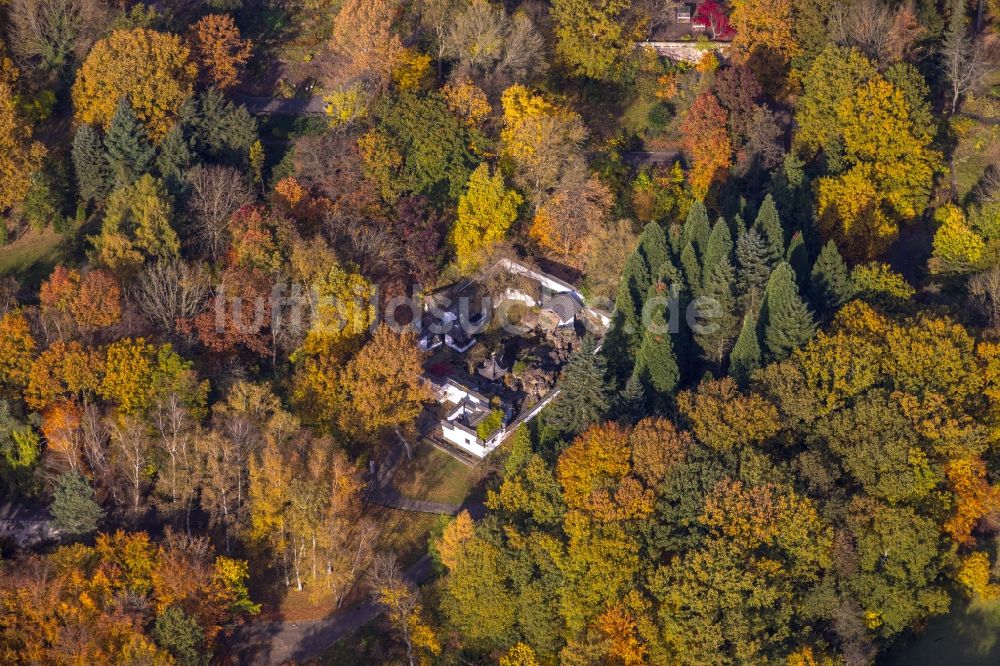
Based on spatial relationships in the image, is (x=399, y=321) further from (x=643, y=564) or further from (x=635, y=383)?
(x=643, y=564)

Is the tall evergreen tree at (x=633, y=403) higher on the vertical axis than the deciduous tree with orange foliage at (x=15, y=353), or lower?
A: higher

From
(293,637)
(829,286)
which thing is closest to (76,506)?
(293,637)

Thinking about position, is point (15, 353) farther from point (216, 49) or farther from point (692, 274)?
point (692, 274)

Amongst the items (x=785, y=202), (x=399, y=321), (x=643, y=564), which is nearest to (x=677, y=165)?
(x=785, y=202)

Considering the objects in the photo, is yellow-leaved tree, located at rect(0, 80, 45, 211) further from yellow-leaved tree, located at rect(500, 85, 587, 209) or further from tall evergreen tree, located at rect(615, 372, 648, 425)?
tall evergreen tree, located at rect(615, 372, 648, 425)

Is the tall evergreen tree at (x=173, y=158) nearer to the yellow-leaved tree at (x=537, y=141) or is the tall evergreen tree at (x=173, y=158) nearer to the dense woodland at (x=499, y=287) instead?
the dense woodland at (x=499, y=287)

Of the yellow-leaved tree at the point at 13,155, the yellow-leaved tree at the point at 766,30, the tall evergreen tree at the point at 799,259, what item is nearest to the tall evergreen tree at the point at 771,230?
the tall evergreen tree at the point at 799,259
